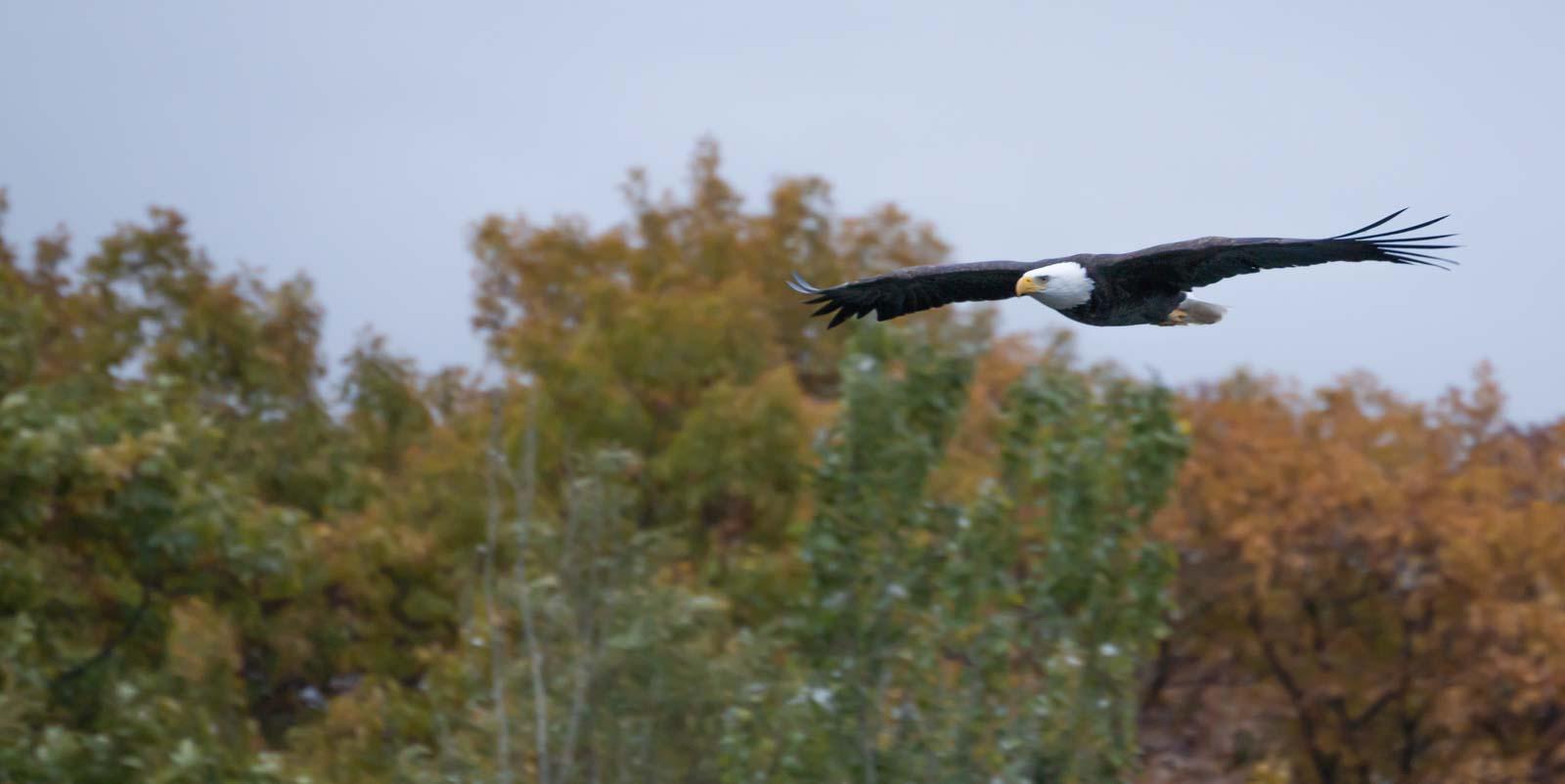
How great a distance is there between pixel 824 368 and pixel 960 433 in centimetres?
325

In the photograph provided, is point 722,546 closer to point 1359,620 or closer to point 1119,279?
point 1359,620

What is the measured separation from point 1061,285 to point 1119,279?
271 millimetres

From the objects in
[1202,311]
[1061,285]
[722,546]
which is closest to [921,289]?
[1061,285]

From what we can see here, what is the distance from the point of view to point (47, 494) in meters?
12.2

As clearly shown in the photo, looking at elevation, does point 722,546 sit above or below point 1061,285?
below

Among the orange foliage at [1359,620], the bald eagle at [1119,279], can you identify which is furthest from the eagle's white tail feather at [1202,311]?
the orange foliage at [1359,620]

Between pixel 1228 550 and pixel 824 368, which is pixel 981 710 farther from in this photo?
pixel 824 368

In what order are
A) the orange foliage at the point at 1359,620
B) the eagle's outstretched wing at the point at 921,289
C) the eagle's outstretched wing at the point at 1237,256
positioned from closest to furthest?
the eagle's outstretched wing at the point at 1237,256 → the eagle's outstretched wing at the point at 921,289 → the orange foliage at the point at 1359,620

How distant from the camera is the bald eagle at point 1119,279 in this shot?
7.59m

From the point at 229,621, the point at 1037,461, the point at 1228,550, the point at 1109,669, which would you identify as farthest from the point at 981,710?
the point at 1228,550

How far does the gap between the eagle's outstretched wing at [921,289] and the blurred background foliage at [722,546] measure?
0.47m

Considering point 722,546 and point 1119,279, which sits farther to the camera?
point 722,546

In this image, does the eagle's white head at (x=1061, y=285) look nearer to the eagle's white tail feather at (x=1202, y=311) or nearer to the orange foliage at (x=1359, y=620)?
the eagle's white tail feather at (x=1202, y=311)

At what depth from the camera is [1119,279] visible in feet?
28.1
